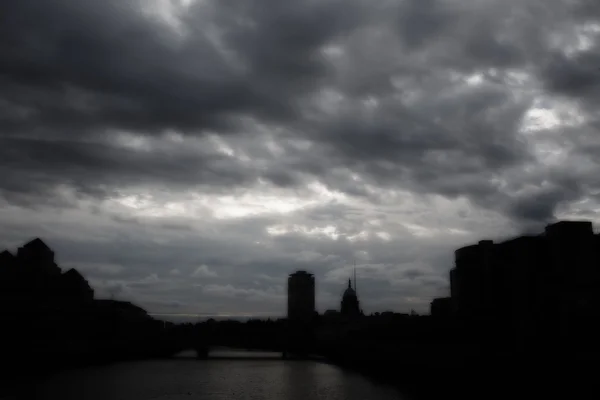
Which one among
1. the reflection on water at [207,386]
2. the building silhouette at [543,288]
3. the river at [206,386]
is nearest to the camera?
the river at [206,386]

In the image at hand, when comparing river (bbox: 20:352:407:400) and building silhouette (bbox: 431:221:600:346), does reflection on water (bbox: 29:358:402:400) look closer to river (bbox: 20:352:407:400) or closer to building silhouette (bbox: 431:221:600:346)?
river (bbox: 20:352:407:400)

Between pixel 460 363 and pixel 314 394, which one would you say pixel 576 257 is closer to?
pixel 460 363

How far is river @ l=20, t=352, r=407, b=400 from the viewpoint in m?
90.0

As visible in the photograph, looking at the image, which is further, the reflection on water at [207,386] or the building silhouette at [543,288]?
the building silhouette at [543,288]

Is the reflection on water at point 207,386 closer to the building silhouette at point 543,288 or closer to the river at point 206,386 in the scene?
the river at point 206,386

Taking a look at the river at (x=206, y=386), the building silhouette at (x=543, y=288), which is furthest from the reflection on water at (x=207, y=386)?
the building silhouette at (x=543, y=288)

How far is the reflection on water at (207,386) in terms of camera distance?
90188 millimetres

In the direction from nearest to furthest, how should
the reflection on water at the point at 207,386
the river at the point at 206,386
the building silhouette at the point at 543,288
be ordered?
the river at the point at 206,386
the reflection on water at the point at 207,386
the building silhouette at the point at 543,288

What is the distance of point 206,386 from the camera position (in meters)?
106

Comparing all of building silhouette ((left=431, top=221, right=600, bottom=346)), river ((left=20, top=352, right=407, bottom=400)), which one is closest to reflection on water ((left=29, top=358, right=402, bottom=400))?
river ((left=20, top=352, right=407, bottom=400))

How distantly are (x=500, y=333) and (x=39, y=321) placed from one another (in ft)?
448

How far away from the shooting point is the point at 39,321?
→ 181875 millimetres

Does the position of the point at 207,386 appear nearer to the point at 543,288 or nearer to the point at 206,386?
the point at 206,386

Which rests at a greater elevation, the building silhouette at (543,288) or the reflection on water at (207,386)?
the building silhouette at (543,288)
